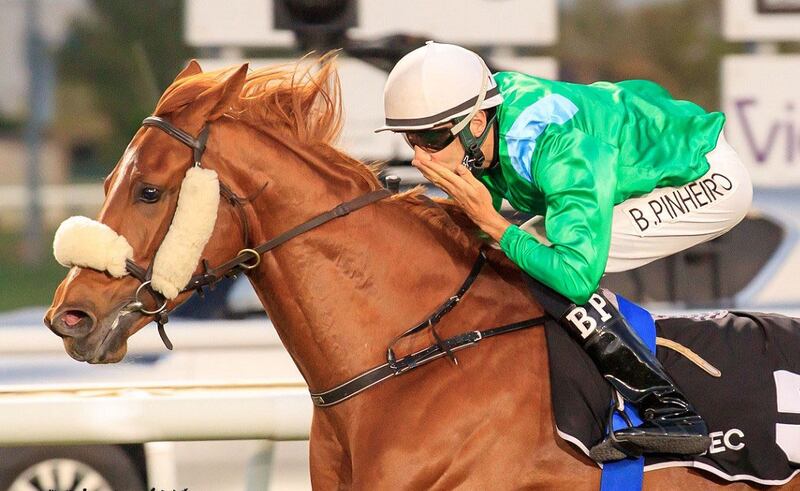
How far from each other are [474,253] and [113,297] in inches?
36.5

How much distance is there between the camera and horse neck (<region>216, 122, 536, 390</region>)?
2934 millimetres

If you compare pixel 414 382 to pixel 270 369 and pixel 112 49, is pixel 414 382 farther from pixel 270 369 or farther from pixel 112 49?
pixel 112 49

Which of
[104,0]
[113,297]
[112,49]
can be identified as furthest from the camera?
[112,49]

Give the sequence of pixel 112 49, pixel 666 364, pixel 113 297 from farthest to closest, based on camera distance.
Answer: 1. pixel 112 49
2. pixel 666 364
3. pixel 113 297

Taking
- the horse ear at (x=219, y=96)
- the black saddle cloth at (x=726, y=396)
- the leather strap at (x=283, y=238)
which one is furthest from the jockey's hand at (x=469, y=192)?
the horse ear at (x=219, y=96)

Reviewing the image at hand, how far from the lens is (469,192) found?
2.91 meters

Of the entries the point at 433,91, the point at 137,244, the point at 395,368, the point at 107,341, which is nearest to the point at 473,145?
the point at 433,91

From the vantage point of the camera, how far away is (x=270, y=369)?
184 inches

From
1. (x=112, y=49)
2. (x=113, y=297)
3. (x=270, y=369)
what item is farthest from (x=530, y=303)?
(x=112, y=49)

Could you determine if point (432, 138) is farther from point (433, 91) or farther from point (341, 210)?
point (341, 210)

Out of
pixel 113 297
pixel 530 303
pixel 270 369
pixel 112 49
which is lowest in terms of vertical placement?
pixel 270 369

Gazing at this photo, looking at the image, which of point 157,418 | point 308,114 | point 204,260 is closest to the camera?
point 204,260

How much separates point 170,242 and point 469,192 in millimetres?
720

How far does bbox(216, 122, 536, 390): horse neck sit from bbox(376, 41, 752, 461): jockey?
7.9 inches
